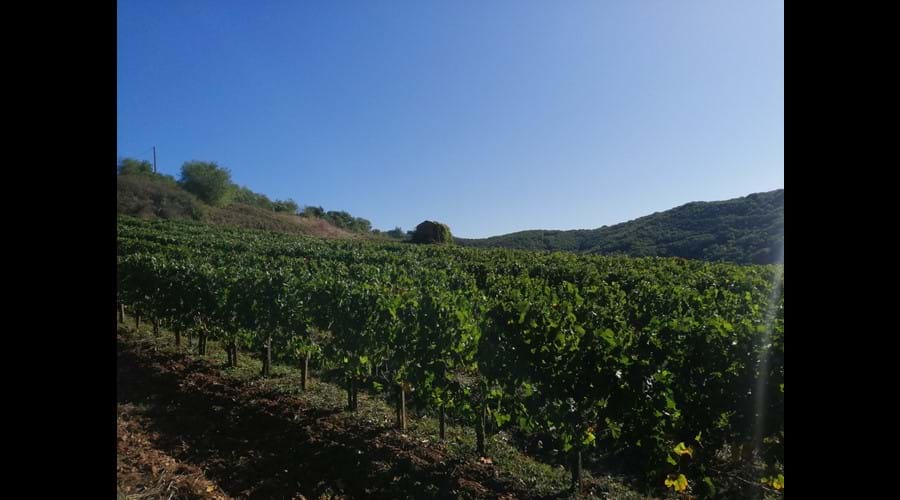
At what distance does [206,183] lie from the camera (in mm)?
54219

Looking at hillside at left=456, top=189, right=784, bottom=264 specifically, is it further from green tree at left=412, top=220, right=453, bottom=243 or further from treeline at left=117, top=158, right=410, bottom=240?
treeline at left=117, top=158, right=410, bottom=240

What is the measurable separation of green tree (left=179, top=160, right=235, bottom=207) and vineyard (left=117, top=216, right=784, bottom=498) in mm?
50564

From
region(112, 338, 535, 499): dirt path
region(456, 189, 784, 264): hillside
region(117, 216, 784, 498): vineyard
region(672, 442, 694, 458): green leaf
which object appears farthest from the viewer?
region(456, 189, 784, 264): hillside

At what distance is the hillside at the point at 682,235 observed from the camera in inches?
1202

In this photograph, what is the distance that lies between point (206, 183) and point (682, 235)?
51431 millimetres

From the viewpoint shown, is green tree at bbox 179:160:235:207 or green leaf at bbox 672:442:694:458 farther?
green tree at bbox 179:160:235:207

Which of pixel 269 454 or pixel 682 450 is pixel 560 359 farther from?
pixel 269 454

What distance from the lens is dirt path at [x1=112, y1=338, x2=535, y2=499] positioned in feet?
14.5

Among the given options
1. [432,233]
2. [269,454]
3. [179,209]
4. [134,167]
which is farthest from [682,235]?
[134,167]

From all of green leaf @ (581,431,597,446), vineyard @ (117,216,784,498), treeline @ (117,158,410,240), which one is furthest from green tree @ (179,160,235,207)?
green leaf @ (581,431,597,446)

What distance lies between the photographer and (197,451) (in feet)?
16.8

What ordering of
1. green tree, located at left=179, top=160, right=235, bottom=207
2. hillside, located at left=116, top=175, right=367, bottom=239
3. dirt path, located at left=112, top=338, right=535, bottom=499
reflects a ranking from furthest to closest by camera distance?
green tree, located at left=179, top=160, right=235, bottom=207 → hillside, located at left=116, top=175, right=367, bottom=239 → dirt path, located at left=112, top=338, right=535, bottom=499

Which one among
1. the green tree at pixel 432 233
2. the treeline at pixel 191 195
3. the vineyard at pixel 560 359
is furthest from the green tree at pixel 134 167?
the vineyard at pixel 560 359
